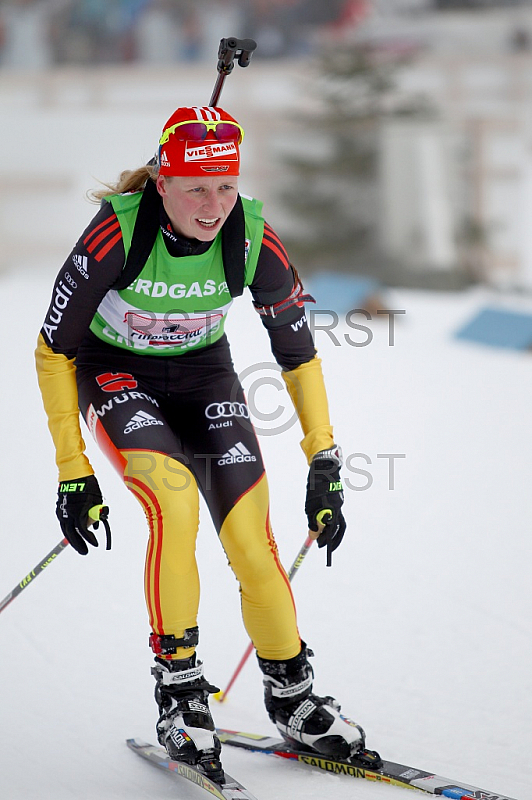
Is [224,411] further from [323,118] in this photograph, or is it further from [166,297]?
[323,118]

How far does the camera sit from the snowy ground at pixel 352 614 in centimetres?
279

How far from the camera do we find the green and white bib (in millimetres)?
2594

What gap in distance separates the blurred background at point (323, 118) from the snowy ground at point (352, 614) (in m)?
3.78

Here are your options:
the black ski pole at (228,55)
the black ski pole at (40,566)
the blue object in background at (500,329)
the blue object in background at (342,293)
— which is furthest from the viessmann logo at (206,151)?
the blue object in background at (342,293)

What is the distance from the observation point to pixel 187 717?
2.53 meters

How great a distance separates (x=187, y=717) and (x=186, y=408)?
0.87 m

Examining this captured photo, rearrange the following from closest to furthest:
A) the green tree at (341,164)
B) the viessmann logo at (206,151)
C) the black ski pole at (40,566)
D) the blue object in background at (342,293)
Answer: the viessmann logo at (206,151) → the black ski pole at (40,566) → the blue object in background at (342,293) → the green tree at (341,164)

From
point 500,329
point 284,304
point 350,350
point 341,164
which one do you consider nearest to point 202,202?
point 284,304

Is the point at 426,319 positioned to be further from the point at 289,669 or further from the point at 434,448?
the point at 289,669

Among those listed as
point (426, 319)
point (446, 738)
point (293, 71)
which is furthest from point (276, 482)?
point (293, 71)

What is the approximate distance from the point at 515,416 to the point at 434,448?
758 mm

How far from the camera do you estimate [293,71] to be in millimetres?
12961

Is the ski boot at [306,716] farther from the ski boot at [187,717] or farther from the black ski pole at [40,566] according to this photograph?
the black ski pole at [40,566]

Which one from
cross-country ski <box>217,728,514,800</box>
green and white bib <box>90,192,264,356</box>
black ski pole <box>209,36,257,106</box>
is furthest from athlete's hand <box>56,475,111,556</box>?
black ski pole <box>209,36,257,106</box>
